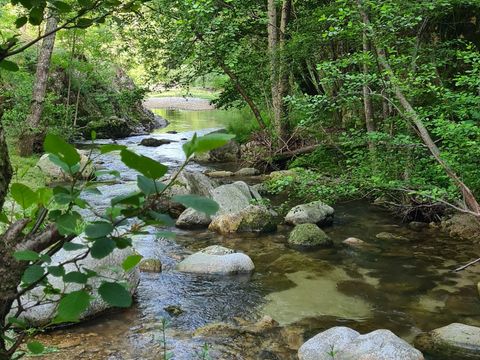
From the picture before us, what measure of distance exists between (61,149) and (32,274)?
24 centimetres

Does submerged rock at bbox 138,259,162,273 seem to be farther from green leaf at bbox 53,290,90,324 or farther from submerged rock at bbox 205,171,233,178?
submerged rock at bbox 205,171,233,178

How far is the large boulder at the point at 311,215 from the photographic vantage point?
31.4ft

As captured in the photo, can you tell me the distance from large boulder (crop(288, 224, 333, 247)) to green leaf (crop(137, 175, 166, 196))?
760cm

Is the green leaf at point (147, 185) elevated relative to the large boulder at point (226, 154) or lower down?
elevated

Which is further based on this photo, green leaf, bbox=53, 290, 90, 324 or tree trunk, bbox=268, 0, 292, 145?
tree trunk, bbox=268, 0, 292, 145

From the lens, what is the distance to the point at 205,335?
195 inches

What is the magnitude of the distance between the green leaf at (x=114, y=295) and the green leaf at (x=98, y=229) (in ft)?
0.29

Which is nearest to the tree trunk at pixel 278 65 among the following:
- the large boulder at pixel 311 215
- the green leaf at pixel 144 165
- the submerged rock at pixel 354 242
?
the large boulder at pixel 311 215

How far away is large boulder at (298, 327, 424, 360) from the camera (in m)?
4.26

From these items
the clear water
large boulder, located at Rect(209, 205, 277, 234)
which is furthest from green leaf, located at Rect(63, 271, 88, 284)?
the clear water

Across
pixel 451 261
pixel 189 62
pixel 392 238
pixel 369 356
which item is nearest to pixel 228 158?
pixel 189 62

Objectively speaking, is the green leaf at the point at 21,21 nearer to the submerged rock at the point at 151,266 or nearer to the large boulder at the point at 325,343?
the large boulder at the point at 325,343

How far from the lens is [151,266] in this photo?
6.94 metres

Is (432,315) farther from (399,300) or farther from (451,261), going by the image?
(451,261)
